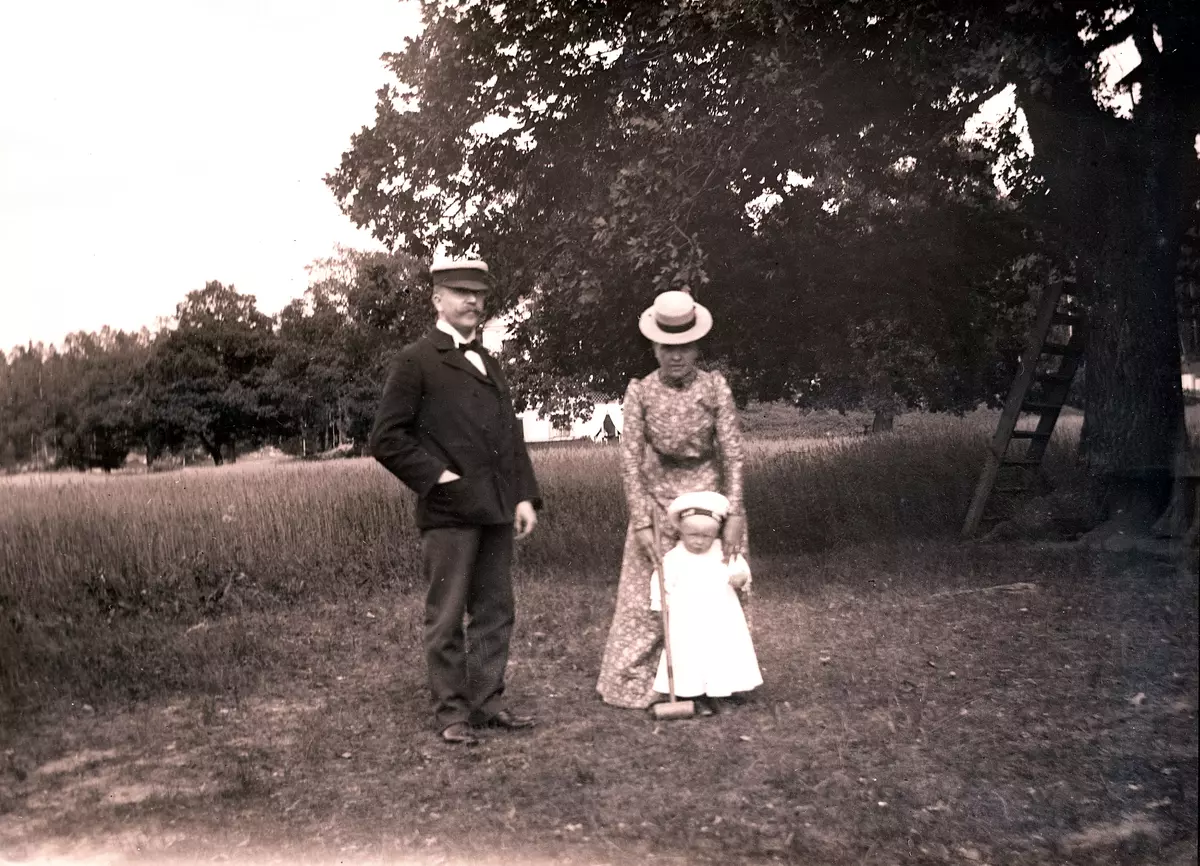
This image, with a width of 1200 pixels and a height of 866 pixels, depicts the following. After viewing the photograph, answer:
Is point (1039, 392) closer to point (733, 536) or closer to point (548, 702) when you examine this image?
point (733, 536)

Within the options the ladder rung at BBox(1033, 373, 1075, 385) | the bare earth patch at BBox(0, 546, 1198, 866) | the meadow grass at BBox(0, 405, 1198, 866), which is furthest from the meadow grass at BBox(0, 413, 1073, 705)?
the ladder rung at BBox(1033, 373, 1075, 385)

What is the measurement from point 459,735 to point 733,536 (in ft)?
5.69

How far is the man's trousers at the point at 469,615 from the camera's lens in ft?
17.6

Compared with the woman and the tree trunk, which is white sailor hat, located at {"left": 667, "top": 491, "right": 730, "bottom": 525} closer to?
the woman

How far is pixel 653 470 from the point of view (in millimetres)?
6082

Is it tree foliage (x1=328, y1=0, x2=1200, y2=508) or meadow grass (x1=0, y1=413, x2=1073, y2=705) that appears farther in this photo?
tree foliage (x1=328, y1=0, x2=1200, y2=508)

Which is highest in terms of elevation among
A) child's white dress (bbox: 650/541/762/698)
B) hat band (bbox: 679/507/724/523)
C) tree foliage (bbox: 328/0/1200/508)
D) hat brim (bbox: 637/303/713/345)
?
tree foliage (bbox: 328/0/1200/508)

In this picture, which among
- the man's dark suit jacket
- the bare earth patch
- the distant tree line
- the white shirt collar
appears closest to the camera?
the bare earth patch

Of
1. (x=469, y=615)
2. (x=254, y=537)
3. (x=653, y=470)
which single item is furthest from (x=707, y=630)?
(x=254, y=537)

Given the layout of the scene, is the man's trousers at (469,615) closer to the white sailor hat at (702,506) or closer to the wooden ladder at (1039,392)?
the white sailor hat at (702,506)

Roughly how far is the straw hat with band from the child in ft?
2.79

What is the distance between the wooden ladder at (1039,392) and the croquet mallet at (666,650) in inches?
214

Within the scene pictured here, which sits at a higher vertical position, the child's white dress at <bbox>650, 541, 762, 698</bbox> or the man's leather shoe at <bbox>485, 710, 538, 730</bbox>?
the child's white dress at <bbox>650, 541, 762, 698</bbox>

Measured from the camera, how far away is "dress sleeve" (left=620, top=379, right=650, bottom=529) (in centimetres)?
594
